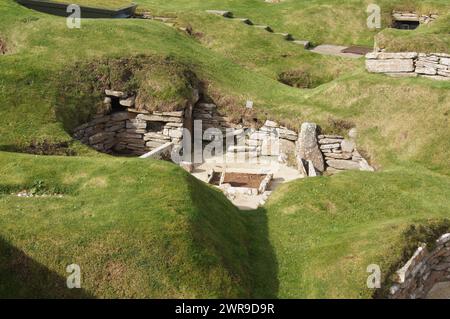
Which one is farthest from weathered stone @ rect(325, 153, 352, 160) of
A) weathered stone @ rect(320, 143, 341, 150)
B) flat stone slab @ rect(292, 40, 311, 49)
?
flat stone slab @ rect(292, 40, 311, 49)

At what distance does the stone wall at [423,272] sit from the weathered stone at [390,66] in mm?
12767

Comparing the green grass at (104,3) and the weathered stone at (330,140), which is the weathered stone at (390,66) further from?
the green grass at (104,3)

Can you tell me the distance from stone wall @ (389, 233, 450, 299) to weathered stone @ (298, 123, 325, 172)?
894 centimetres

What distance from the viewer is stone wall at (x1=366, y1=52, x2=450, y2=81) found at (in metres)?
25.7

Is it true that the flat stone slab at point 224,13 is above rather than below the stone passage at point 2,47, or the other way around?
above

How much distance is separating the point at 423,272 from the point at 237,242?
591 centimetres

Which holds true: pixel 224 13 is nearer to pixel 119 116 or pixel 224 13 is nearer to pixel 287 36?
pixel 287 36

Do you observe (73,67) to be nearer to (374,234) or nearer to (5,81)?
(5,81)

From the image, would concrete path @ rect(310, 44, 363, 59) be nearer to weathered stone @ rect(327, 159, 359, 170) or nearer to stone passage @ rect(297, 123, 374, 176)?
stone passage @ rect(297, 123, 374, 176)

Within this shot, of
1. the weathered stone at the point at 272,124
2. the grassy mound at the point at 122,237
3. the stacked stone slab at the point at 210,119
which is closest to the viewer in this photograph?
the grassy mound at the point at 122,237

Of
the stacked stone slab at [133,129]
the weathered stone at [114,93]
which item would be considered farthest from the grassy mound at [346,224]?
the weathered stone at [114,93]

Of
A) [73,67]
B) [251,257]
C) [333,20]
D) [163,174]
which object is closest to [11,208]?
[163,174]

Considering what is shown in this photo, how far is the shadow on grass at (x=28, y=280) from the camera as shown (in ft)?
41.8

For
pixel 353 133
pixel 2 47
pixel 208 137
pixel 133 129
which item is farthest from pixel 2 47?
pixel 353 133
